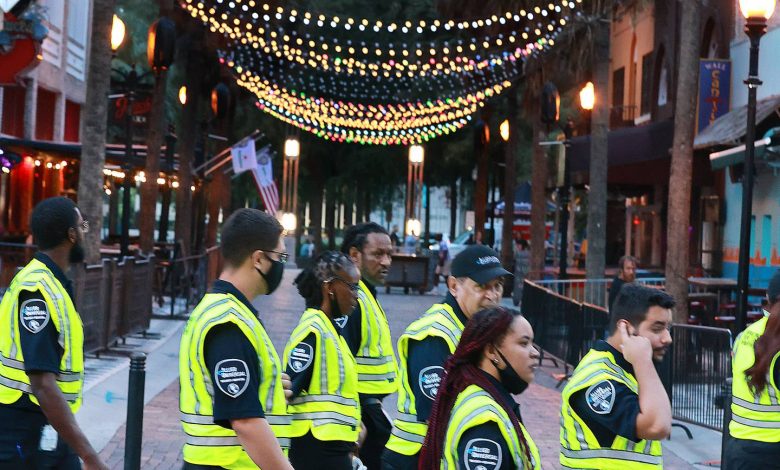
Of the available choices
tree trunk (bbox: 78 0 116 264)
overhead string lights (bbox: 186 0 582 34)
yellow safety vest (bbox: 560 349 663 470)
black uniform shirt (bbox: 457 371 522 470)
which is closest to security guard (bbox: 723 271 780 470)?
yellow safety vest (bbox: 560 349 663 470)

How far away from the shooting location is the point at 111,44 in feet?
64.2

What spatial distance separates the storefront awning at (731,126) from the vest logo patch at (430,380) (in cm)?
1658

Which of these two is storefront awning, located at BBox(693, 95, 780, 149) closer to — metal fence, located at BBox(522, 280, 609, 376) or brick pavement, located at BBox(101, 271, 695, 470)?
metal fence, located at BBox(522, 280, 609, 376)

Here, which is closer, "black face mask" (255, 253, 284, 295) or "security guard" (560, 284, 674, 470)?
"black face mask" (255, 253, 284, 295)

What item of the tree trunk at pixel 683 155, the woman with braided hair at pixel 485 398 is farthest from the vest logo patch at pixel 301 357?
the tree trunk at pixel 683 155

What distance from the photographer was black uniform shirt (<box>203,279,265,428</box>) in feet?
15.3

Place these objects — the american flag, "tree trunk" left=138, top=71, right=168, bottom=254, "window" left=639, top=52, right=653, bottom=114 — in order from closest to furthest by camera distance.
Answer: "tree trunk" left=138, top=71, right=168, bottom=254 → "window" left=639, top=52, right=653, bottom=114 → the american flag

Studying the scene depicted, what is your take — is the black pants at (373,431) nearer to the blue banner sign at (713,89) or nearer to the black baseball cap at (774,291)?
the black baseball cap at (774,291)

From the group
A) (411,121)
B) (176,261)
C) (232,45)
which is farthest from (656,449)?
(411,121)

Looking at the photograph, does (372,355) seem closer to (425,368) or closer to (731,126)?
(425,368)

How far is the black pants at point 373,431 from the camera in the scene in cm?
792

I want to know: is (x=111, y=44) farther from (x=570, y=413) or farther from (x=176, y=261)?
(x=570, y=413)

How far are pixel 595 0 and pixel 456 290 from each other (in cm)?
2096

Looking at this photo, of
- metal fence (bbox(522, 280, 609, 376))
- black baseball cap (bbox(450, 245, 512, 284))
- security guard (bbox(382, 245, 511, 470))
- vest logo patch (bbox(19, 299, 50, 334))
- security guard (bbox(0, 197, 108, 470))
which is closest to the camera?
security guard (bbox(0, 197, 108, 470))
